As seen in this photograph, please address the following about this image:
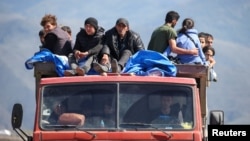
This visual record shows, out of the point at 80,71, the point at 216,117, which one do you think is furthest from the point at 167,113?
the point at 80,71

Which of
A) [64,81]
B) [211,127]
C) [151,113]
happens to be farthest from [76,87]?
[211,127]

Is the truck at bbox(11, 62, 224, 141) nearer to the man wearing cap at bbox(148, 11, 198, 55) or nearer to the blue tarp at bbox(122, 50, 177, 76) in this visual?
the blue tarp at bbox(122, 50, 177, 76)

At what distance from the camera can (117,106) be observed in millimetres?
14438

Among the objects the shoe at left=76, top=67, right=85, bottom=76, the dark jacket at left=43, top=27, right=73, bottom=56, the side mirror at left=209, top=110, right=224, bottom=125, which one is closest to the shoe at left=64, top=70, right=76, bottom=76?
the shoe at left=76, top=67, right=85, bottom=76

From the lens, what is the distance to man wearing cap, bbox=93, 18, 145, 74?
15898 millimetres

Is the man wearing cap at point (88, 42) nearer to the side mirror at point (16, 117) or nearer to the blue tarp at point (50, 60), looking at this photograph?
the blue tarp at point (50, 60)

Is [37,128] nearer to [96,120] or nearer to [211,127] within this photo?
[96,120]

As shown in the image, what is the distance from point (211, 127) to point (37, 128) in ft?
8.57

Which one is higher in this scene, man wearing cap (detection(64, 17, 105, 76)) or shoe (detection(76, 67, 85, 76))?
man wearing cap (detection(64, 17, 105, 76))

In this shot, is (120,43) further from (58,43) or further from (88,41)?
(58,43)

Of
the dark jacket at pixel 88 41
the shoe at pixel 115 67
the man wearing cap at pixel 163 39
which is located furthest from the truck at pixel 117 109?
the man wearing cap at pixel 163 39

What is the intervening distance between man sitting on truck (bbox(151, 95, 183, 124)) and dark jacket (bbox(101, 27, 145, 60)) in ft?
5.36

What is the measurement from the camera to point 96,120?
1438 cm

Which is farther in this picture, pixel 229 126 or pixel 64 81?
pixel 229 126
